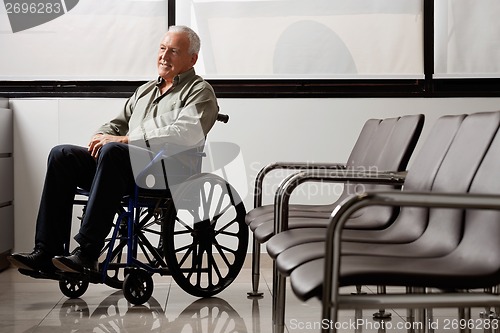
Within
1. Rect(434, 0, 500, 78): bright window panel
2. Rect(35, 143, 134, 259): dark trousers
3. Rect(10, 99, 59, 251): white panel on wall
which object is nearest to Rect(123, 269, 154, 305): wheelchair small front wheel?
Rect(35, 143, 134, 259): dark trousers

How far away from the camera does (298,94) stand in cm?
483

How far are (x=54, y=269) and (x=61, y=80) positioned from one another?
1.59 m

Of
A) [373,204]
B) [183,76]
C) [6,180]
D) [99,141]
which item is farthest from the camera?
[6,180]

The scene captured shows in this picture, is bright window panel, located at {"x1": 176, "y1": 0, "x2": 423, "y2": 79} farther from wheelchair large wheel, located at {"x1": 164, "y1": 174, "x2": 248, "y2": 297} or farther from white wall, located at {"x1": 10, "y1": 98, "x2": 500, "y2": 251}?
wheelchair large wheel, located at {"x1": 164, "y1": 174, "x2": 248, "y2": 297}

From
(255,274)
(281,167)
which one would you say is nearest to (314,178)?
(281,167)

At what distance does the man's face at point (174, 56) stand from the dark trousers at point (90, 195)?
1.91 ft

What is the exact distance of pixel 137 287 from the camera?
12.2ft

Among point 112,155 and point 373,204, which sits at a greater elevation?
point 112,155

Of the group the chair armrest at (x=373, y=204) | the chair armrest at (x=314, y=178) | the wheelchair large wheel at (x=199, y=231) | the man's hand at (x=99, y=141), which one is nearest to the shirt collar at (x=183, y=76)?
the man's hand at (x=99, y=141)

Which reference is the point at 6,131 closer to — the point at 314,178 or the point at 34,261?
the point at 34,261

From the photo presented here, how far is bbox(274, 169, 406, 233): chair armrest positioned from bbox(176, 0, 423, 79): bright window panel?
2021 millimetres

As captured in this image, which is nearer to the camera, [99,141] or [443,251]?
[443,251]

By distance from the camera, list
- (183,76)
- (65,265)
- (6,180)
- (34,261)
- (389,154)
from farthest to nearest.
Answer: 1. (6,180)
2. (183,76)
3. (34,261)
4. (65,265)
5. (389,154)

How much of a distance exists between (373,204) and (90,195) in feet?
7.11
